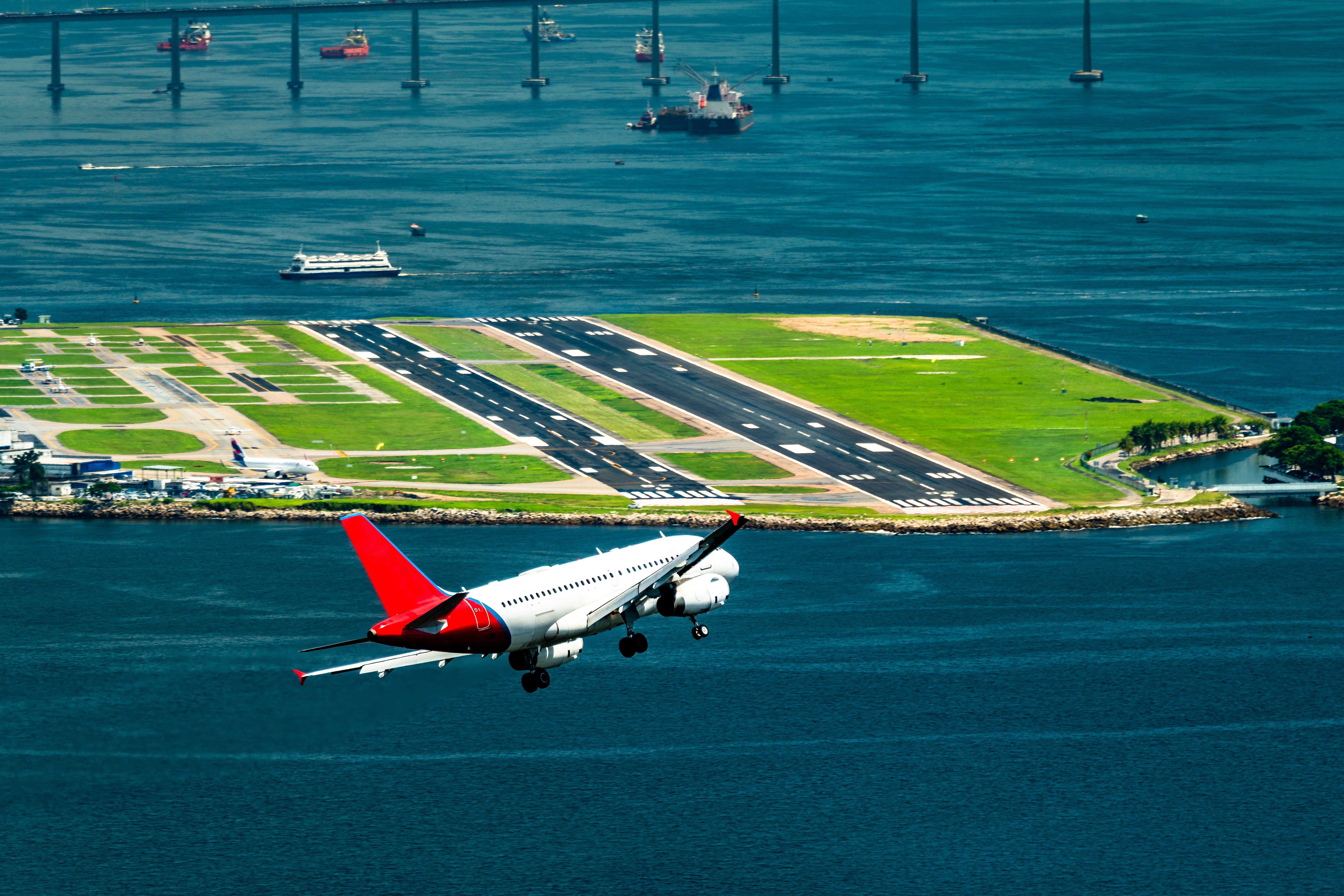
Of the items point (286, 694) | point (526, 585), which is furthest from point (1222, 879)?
point (526, 585)

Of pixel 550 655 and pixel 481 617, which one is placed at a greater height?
pixel 481 617

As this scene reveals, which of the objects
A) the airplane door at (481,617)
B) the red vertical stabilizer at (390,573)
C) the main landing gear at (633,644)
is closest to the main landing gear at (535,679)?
the airplane door at (481,617)

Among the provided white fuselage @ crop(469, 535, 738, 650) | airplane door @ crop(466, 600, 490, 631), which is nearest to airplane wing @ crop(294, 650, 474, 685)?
airplane door @ crop(466, 600, 490, 631)

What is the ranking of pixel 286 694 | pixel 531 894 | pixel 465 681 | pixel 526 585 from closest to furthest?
pixel 526 585, pixel 465 681, pixel 286 694, pixel 531 894

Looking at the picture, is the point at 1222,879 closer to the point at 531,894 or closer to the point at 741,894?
the point at 741,894

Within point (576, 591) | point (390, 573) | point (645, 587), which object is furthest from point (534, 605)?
point (390, 573)

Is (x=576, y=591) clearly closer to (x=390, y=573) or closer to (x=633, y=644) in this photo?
(x=633, y=644)

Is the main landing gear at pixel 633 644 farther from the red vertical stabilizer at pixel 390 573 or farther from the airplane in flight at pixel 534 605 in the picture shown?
the red vertical stabilizer at pixel 390 573
